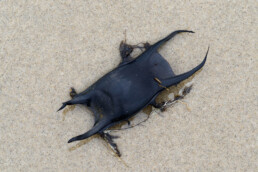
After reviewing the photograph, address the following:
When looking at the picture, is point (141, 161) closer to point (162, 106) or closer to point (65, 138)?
point (162, 106)

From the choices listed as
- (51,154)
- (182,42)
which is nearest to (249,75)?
(182,42)

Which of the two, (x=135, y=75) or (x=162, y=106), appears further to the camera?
(x=162, y=106)

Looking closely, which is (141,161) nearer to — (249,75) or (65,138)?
(65,138)

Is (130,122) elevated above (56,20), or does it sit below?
below

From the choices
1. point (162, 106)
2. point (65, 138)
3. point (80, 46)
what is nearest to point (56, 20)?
point (80, 46)

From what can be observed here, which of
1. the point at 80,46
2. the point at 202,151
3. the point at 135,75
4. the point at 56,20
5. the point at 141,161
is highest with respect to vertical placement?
the point at 56,20

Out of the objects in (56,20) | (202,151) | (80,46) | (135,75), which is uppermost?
(56,20)
